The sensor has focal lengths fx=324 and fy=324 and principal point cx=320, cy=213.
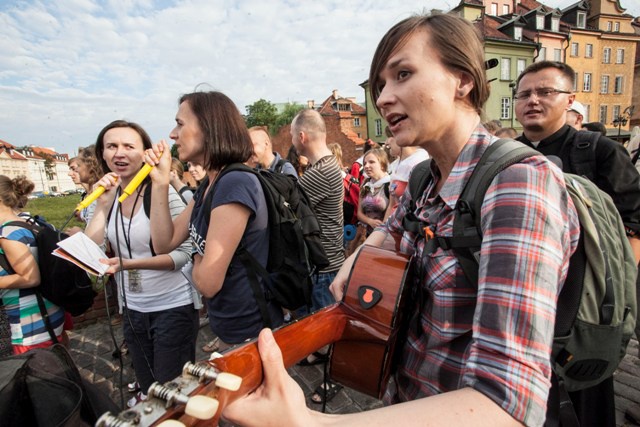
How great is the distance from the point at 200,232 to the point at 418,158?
2.20 m

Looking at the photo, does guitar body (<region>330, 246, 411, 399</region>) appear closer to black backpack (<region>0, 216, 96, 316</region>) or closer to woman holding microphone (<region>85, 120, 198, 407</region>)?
woman holding microphone (<region>85, 120, 198, 407</region>)

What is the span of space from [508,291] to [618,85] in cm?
4627

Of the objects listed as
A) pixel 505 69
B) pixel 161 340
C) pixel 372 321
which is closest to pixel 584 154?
pixel 372 321

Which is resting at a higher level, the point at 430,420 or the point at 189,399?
the point at 189,399

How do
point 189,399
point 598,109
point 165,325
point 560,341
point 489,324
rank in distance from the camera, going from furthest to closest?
point 598,109, point 165,325, point 560,341, point 489,324, point 189,399

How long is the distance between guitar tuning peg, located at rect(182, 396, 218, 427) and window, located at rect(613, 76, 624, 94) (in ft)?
152

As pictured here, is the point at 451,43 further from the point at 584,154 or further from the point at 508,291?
the point at 584,154

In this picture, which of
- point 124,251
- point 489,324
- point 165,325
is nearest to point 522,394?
point 489,324

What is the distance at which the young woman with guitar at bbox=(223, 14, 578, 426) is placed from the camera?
0.64 metres

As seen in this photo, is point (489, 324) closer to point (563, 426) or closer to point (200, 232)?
point (563, 426)

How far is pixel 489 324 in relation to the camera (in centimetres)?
70

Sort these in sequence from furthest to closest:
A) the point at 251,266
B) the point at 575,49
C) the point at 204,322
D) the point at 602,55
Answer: the point at 602,55, the point at 575,49, the point at 204,322, the point at 251,266

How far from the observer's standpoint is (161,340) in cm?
237

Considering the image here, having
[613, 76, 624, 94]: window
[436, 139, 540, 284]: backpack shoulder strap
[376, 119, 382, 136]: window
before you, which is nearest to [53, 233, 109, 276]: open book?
[436, 139, 540, 284]: backpack shoulder strap
